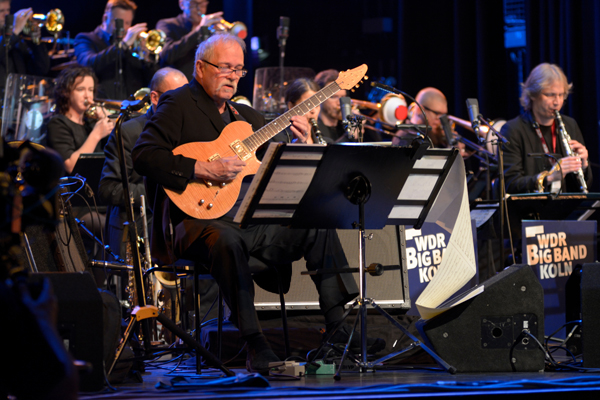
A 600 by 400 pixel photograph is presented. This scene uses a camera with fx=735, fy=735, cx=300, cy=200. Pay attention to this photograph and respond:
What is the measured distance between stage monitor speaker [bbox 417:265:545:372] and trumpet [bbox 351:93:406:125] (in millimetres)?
3598

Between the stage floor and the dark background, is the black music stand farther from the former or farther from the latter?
the dark background

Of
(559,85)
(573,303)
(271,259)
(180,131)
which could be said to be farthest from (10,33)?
(573,303)

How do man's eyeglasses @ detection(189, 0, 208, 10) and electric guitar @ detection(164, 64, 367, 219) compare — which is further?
man's eyeglasses @ detection(189, 0, 208, 10)

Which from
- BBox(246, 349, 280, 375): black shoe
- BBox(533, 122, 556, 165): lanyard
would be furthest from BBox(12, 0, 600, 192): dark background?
BBox(246, 349, 280, 375): black shoe

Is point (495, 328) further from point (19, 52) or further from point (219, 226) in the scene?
point (19, 52)

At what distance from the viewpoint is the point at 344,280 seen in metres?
3.49

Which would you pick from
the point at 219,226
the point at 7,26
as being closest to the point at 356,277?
the point at 219,226

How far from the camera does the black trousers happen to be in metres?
3.21

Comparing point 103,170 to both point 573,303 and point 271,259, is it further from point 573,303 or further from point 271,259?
point 573,303

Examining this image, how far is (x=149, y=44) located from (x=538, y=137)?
141 inches

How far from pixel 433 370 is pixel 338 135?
3.24 metres

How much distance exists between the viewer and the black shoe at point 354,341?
353 cm

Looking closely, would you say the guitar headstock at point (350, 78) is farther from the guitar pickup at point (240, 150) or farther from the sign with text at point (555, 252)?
the sign with text at point (555, 252)

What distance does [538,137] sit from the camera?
5715mm
